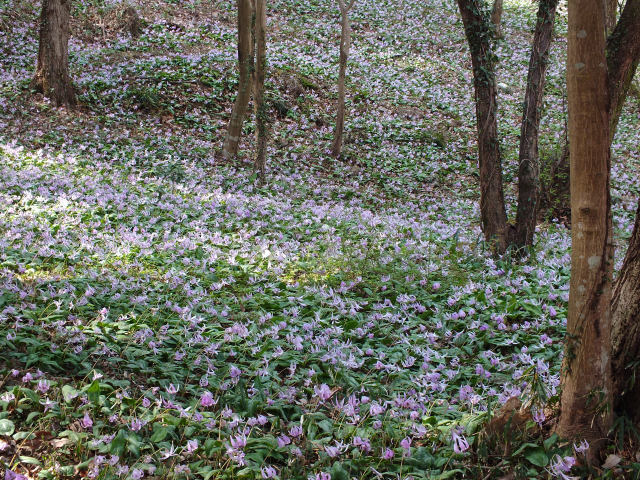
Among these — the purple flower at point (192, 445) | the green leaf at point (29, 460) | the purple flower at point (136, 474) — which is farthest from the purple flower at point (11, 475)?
the purple flower at point (192, 445)

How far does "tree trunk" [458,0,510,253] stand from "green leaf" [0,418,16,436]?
16.4 ft

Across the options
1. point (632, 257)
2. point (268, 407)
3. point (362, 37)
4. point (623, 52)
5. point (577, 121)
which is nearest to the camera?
point (577, 121)

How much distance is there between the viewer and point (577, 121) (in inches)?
90.6

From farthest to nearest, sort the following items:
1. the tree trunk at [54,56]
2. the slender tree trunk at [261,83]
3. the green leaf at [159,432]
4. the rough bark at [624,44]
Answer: the tree trunk at [54,56] < the slender tree trunk at [261,83] < the rough bark at [624,44] < the green leaf at [159,432]

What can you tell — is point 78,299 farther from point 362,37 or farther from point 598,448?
point 362,37

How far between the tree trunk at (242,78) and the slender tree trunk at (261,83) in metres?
0.85

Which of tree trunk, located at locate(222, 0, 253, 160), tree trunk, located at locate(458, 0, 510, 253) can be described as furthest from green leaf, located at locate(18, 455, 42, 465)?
tree trunk, located at locate(222, 0, 253, 160)

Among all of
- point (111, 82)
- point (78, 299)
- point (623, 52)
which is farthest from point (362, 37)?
point (78, 299)

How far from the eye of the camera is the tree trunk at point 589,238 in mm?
2248

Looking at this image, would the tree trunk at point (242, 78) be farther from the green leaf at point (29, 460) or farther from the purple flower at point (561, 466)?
the purple flower at point (561, 466)

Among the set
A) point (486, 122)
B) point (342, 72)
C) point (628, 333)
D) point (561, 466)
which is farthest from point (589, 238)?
point (342, 72)

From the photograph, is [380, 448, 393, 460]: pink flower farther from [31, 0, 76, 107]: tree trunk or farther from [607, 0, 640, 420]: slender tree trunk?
[31, 0, 76, 107]: tree trunk

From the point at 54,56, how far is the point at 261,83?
4901 millimetres

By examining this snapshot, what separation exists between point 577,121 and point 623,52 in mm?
3431
